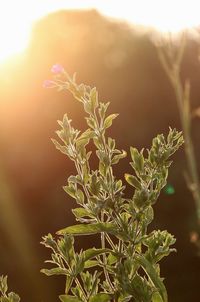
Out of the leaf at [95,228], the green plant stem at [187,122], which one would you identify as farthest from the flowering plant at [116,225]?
the green plant stem at [187,122]

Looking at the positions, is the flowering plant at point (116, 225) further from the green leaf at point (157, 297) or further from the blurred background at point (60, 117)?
the blurred background at point (60, 117)

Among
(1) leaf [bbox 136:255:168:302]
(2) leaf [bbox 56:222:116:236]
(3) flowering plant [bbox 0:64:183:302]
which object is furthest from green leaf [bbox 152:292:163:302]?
(2) leaf [bbox 56:222:116:236]

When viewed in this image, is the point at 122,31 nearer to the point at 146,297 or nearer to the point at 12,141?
the point at 12,141

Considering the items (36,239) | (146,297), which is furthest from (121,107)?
(146,297)

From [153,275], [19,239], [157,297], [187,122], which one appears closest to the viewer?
[153,275]

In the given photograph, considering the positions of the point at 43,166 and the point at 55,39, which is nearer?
the point at 43,166

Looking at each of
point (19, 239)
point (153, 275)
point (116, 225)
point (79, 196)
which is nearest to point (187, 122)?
point (79, 196)

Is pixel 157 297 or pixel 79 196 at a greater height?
pixel 79 196

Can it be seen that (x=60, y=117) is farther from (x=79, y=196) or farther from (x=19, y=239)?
(x=79, y=196)
